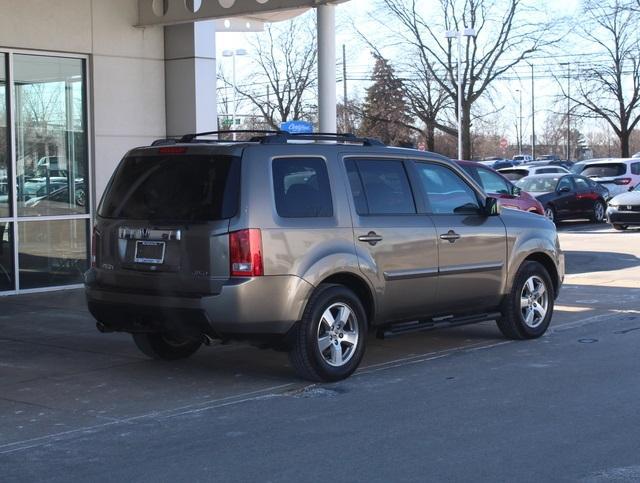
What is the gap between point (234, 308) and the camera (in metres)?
7.25

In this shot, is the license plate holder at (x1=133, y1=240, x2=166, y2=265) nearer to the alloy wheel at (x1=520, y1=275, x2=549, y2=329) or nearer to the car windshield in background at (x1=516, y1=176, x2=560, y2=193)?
the alloy wheel at (x1=520, y1=275, x2=549, y2=329)

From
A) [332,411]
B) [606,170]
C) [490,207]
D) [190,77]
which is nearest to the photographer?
[332,411]

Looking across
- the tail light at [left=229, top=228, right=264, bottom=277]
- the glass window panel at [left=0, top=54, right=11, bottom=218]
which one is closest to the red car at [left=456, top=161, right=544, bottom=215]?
the glass window panel at [left=0, top=54, right=11, bottom=218]

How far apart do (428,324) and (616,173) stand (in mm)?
25012

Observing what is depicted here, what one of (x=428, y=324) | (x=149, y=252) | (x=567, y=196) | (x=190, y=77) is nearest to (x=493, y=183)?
(x=567, y=196)

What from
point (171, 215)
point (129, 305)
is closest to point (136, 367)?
point (129, 305)

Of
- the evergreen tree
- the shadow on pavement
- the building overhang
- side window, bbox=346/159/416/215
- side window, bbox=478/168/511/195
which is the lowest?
the shadow on pavement

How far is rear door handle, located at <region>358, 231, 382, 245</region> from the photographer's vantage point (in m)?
8.00

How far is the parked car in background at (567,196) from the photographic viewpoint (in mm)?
26172

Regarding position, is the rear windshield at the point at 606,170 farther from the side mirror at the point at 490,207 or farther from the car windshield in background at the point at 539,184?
the side mirror at the point at 490,207

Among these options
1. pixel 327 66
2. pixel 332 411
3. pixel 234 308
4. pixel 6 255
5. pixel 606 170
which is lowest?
pixel 332 411

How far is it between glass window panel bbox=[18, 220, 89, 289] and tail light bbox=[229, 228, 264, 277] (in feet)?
→ 22.1

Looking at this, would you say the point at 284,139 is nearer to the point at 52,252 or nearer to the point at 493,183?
the point at 52,252

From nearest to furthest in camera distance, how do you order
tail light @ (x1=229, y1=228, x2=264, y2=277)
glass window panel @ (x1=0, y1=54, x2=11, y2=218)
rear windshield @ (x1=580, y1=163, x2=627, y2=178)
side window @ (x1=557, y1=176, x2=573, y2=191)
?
tail light @ (x1=229, y1=228, x2=264, y2=277)
glass window panel @ (x1=0, y1=54, x2=11, y2=218)
side window @ (x1=557, y1=176, x2=573, y2=191)
rear windshield @ (x1=580, y1=163, x2=627, y2=178)
